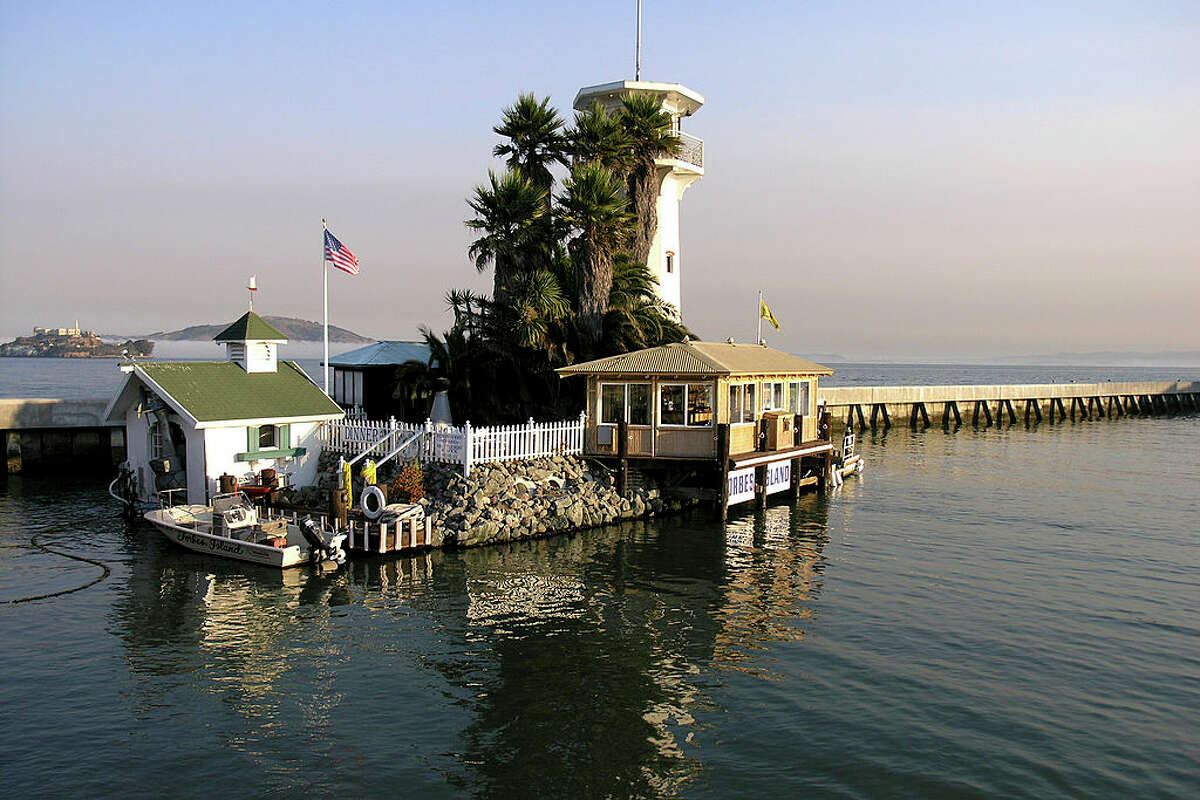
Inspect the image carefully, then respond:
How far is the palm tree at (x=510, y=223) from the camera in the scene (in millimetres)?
31016

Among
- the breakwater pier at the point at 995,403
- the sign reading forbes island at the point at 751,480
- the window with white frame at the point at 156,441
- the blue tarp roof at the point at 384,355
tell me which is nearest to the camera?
the window with white frame at the point at 156,441

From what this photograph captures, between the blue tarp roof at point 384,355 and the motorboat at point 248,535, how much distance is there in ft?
36.5

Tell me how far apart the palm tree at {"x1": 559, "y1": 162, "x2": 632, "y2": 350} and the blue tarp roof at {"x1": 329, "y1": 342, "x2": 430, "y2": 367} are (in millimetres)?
6180

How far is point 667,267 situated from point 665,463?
14.5m

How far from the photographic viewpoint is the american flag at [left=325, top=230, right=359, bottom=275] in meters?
27.8

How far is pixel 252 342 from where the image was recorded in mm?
26906

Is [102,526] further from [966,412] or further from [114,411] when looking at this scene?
[966,412]

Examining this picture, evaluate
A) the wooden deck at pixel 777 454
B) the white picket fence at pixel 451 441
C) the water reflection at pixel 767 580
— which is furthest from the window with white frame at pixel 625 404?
the water reflection at pixel 767 580

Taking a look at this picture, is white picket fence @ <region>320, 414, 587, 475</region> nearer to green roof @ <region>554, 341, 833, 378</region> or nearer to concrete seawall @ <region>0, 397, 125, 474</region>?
green roof @ <region>554, 341, 833, 378</region>

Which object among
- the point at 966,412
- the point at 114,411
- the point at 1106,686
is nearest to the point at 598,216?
the point at 114,411

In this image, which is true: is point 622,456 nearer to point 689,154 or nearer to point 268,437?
point 268,437

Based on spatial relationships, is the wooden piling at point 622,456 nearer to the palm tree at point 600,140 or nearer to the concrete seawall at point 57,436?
the palm tree at point 600,140

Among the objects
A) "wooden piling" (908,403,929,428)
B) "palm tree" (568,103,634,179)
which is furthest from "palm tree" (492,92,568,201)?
"wooden piling" (908,403,929,428)

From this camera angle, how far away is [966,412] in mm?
68500
